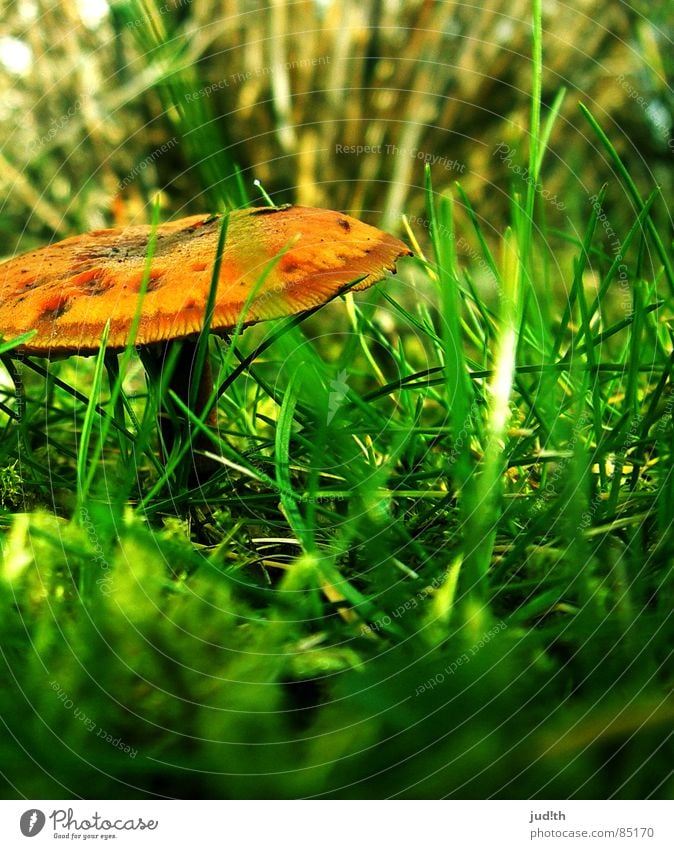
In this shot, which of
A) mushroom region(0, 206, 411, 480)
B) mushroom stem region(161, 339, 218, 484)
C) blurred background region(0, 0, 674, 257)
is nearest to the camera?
mushroom region(0, 206, 411, 480)

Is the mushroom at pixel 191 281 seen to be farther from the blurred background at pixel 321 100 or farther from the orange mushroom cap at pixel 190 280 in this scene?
the blurred background at pixel 321 100

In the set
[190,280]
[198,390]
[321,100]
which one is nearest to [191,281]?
[190,280]

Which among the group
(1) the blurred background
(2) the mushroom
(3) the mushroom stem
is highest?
(1) the blurred background

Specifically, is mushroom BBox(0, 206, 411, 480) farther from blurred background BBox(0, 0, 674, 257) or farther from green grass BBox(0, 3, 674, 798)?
blurred background BBox(0, 0, 674, 257)

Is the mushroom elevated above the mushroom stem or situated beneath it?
elevated above

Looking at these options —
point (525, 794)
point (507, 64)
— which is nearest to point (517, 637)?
point (525, 794)

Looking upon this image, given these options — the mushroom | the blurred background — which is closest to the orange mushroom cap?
the mushroom
